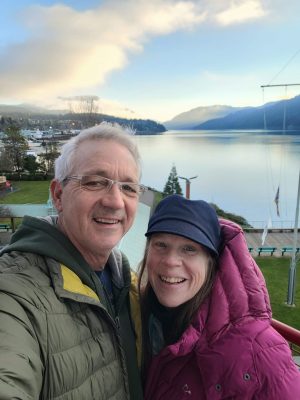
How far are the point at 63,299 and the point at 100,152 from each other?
0.59 m

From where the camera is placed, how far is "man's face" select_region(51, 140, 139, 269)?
127cm

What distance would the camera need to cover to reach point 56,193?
1.38 metres

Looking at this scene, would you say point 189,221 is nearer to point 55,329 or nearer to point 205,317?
point 205,317

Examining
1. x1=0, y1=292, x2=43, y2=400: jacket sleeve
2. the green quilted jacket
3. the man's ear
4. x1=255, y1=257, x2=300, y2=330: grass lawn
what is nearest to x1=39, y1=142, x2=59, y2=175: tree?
x1=255, y1=257, x2=300, y2=330: grass lawn

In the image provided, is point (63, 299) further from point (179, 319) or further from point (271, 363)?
point (271, 363)

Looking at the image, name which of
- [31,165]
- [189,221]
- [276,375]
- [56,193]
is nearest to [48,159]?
[31,165]

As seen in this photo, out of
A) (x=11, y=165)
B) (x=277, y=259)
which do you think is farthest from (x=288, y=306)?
(x=11, y=165)

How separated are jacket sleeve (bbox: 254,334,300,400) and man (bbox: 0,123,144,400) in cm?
51

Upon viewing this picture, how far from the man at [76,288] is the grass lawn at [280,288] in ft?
38.8

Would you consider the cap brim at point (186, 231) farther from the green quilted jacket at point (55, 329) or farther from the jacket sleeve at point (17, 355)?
the jacket sleeve at point (17, 355)

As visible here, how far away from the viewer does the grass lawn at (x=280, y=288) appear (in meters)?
11.9

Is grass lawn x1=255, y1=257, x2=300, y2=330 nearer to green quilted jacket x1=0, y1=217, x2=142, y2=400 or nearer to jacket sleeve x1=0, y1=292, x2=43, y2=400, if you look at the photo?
green quilted jacket x1=0, y1=217, x2=142, y2=400

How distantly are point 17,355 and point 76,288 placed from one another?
0.28 m

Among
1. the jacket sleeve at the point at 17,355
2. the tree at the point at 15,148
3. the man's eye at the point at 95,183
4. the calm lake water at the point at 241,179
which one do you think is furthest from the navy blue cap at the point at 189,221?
the tree at the point at 15,148
